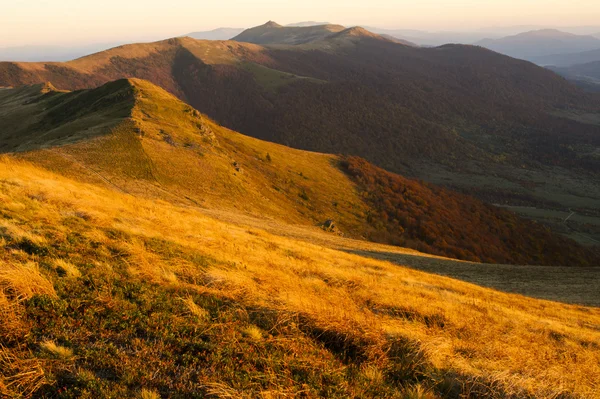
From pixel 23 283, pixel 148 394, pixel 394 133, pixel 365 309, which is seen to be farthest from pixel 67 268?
pixel 394 133

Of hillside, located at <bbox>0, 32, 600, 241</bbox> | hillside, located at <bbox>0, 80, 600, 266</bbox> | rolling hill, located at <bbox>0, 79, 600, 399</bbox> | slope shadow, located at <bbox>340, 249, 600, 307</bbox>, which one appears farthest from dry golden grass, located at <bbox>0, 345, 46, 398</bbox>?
hillside, located at <bbox>0, 32, 600, 241</bbox>

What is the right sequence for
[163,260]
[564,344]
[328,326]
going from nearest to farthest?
1. [328,326]
2. [163,260]
3. [564,344]

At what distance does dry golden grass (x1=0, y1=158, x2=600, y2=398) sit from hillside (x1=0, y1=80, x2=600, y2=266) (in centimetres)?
1632

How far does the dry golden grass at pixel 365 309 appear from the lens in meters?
6.77

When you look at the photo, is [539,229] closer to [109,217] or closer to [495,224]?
[495,224]

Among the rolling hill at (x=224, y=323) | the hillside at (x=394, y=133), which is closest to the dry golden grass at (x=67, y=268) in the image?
the rolling hill at (x=224, y=323)

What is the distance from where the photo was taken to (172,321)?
6.53 meters

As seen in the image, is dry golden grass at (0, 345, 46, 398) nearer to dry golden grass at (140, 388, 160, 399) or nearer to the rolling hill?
the rolling hill

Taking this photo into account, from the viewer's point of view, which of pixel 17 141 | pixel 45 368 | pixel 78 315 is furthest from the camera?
pixel 17 141

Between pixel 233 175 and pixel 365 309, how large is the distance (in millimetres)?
34577

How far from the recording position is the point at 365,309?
367 inches

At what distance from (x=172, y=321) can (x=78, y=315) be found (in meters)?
1.78

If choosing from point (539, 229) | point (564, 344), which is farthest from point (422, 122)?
point (564, 344)

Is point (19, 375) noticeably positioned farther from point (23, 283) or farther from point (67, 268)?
point (67, 268)
